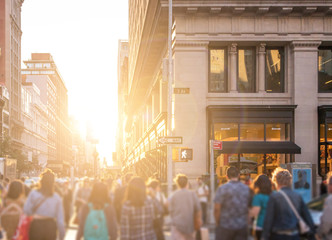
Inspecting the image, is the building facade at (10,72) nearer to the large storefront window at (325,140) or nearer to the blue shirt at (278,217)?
the large storefront window at (325,140)

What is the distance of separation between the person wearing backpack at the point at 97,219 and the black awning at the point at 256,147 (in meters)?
20.0

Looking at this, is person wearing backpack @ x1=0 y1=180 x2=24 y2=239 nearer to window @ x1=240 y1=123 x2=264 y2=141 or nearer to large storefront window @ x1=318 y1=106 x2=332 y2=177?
window @ x1=240 y1=123 x2=264 y2=141

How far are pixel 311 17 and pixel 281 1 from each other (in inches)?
83.4

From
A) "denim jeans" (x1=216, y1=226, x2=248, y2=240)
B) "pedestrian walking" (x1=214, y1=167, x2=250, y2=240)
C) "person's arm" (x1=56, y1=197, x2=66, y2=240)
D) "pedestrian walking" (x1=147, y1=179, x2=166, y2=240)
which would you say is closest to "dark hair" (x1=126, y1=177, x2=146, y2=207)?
"pedestrian walking" (x1=147, y1=179, x2=166, y2=240)

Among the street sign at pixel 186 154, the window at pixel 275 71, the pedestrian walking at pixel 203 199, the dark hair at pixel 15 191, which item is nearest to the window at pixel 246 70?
the window at pixel 275 71

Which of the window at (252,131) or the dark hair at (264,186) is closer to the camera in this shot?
the dark hair at (264,186)

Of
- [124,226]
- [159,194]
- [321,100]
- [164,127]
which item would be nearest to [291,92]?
[321,100]

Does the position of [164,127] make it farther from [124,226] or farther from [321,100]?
[124,226]

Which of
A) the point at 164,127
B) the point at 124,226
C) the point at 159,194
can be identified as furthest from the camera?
Answer: the point at 164,127

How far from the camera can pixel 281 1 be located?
94.2 ft

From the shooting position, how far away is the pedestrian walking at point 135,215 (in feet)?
28.5

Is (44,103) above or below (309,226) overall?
above

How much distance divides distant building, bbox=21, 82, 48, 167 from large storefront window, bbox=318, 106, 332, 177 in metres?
71.9

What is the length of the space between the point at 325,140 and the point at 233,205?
20908 mm
